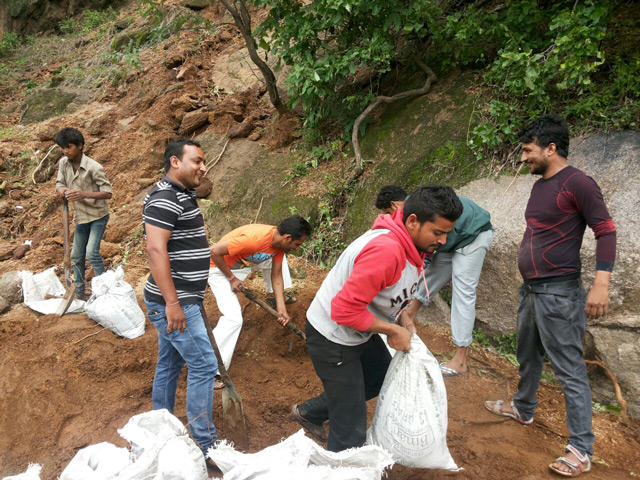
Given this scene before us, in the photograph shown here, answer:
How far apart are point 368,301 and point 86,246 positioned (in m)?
3.82

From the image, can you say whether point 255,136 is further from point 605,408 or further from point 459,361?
point 605,408

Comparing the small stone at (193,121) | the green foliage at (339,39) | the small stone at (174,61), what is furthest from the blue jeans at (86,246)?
the small stone at (174,61)

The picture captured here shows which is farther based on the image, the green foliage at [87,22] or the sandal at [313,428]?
the green foliage at [87,22]

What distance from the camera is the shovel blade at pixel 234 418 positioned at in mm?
2674

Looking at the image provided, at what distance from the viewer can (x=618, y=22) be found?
3.73 meters

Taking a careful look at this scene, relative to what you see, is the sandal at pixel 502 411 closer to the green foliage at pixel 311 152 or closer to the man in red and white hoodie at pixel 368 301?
the man in red and white hoodie at pixel 368 301

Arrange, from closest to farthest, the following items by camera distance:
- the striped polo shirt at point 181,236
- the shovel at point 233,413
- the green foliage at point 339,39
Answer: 1. the striped polo shirt at point 181,236
2. the shovel at point 233,413
3. the green foliage at point 339,39

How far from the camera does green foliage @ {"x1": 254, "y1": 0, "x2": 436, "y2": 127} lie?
446cm

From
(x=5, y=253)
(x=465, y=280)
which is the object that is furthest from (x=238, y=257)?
(x=5, y=253)

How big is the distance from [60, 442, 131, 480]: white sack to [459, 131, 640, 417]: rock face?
9.58 feet

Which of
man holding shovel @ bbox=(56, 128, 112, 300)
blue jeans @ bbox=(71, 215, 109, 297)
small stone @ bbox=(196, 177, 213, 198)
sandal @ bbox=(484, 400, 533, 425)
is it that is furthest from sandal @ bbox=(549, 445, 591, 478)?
small stone @ bbox=(196, 177, 213, 198)

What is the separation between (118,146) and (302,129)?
363 cm

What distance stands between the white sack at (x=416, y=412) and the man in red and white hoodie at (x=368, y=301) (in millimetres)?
114

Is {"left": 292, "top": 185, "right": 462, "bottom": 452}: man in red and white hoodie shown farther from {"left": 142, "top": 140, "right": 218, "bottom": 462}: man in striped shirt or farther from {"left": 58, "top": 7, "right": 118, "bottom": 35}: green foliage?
{"left": 58, "top": 7, "right": 118, "bottom": 35}: green foliage
